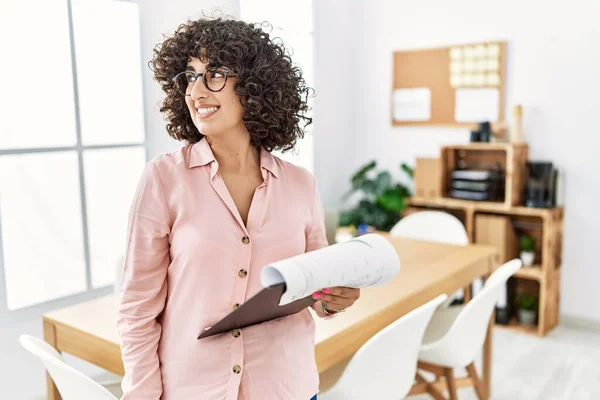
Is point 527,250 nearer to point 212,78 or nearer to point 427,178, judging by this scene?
point 427,178

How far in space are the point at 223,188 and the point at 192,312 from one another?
0.25m

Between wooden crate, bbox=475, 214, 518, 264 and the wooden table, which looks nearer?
the wooden table

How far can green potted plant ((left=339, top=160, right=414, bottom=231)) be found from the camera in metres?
4.20

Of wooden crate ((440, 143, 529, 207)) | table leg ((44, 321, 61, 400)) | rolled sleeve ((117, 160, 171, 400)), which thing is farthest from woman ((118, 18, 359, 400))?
wooden crate ((440, 143, 529, 207))

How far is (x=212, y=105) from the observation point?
3.71 feet

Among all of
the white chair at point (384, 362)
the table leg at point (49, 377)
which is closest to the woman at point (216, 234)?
the white chair at point (384, 362)

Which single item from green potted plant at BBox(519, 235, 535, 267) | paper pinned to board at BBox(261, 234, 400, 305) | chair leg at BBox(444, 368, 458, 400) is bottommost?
chair leg at BBox(444, 368, 458, 400)

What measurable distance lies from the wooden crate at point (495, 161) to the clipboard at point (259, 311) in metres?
2.89

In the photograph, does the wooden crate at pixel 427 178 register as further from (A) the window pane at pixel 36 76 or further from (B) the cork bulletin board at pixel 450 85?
(A) the window pane at pixel 36 76

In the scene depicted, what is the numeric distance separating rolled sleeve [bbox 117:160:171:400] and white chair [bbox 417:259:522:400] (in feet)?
4.28

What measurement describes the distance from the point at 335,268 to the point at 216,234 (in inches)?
10.2

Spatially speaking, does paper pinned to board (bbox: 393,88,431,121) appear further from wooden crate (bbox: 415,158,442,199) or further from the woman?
the woman

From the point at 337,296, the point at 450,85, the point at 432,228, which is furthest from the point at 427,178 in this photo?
the point at 337,296

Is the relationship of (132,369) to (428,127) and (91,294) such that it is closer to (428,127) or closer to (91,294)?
(91,294)
